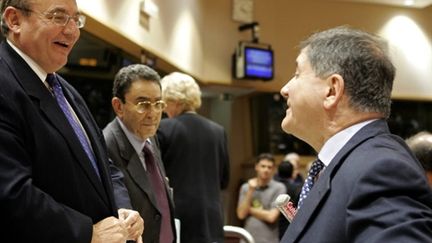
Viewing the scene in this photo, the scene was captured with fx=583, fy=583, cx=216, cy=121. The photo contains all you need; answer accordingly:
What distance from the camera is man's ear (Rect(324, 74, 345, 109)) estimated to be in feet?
4.50

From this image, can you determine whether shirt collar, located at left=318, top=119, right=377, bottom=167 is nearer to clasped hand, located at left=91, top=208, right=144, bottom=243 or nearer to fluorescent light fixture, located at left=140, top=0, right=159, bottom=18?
clasped hand, located at left=91, top=208, right=144, bottom=243

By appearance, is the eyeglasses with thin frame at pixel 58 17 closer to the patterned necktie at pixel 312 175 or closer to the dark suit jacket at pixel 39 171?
the dark suit jacket at pixel 39 171

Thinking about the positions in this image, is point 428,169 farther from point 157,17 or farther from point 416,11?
point 416,11

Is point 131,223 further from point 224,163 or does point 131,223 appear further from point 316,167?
point 224,163

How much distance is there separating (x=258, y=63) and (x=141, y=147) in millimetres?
5330

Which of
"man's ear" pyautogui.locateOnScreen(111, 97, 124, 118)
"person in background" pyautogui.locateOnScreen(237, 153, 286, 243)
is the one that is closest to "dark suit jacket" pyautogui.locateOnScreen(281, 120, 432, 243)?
"man's ear" pyautogui.locateOnScreen(111, 97, 124, 118)

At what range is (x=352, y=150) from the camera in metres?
1.29

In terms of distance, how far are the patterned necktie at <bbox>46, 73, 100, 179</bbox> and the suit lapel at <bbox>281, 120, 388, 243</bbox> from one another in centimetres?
72

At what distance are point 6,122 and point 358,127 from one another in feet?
2.96

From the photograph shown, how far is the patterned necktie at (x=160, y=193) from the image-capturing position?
96.3 inches

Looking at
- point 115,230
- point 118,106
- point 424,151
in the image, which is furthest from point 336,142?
point 118,106

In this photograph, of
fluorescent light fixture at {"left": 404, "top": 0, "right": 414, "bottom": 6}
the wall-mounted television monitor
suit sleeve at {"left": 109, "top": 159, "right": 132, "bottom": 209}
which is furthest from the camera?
fluorescent light fixture at {"left": 404, "top": 0, "right": 414, "bottom": 6}

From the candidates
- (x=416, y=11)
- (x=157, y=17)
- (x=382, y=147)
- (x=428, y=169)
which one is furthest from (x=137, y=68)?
(x=416, y=11)

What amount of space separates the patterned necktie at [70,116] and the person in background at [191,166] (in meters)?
1.36
